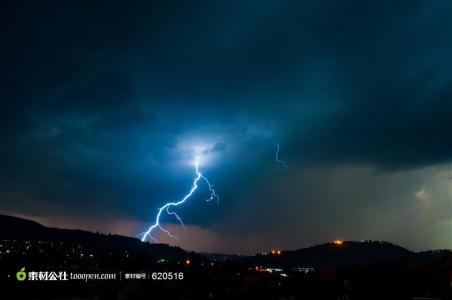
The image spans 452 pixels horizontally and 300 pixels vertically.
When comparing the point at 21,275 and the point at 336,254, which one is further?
the point at 336,254

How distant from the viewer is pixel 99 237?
5758 inches

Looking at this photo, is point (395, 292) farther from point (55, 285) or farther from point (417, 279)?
point (55, 285)

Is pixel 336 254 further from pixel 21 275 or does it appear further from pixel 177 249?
pixel 21 275

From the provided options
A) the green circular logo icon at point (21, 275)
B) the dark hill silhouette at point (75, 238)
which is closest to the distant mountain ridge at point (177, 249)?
the dark hill silhouette at point (75, 238)

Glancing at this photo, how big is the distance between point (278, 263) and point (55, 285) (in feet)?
338

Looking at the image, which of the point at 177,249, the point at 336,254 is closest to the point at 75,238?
the point at 177,249

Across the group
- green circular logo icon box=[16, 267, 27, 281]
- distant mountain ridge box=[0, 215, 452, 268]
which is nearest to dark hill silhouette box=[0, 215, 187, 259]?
distant mountain ridge box=[0, 215, 452, 268]

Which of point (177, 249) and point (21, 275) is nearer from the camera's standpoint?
point (21, 275)

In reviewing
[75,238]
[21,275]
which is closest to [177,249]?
[75,238]

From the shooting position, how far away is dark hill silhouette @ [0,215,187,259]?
134500 mm

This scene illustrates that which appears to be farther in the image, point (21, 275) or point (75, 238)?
point (75, 238)

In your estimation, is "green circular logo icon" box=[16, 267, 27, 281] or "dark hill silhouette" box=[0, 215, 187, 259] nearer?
"green circular logo icon" box=[16, 267, 27, 281]

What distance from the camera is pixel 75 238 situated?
141125mm

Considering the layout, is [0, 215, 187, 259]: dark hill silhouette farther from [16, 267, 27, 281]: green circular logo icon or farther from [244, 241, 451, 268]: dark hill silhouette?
[16, 267, 27, 281]: green circular logo icon
